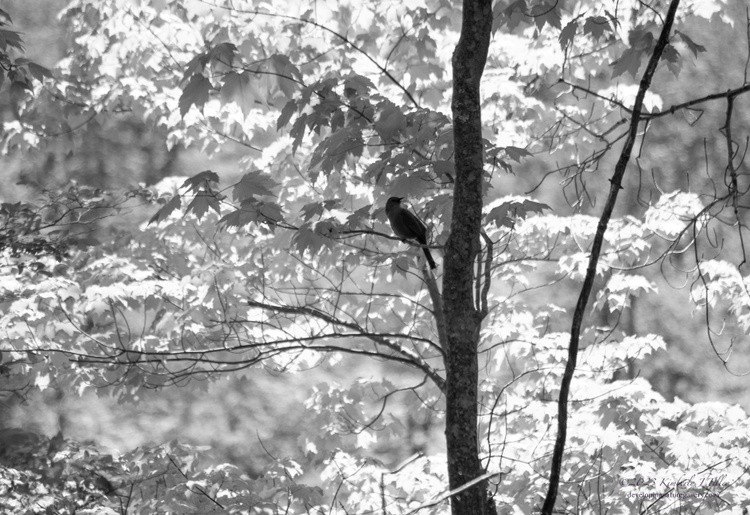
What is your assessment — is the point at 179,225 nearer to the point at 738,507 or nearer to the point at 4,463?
the point at 4,463

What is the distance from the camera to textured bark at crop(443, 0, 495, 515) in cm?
167

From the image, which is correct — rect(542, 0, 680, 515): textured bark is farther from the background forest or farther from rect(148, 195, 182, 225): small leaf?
rect(148, 195, 182, 225): small leaf

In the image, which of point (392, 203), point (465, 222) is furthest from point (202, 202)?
point (465, 222)

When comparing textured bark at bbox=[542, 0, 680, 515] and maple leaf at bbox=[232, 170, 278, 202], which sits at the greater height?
maple leaf at bbox=[232, 170, 278, 202]

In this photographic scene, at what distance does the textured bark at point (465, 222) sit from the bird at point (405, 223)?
110 cm

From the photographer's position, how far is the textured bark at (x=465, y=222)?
1668 millimetres

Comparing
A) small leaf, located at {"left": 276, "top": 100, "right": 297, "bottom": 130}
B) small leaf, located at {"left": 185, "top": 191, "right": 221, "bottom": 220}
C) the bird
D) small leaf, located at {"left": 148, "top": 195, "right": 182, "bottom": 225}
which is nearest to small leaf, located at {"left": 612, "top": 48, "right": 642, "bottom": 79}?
the bird

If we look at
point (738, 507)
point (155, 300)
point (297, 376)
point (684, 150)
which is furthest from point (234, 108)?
point (684, 150)

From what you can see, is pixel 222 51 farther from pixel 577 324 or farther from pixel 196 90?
pixel 577 324

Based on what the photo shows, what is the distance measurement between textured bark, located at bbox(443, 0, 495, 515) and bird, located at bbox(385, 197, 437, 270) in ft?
3.60

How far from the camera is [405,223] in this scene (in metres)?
2.92

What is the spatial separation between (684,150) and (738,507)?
15.4 feet

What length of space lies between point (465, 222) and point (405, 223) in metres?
1.25

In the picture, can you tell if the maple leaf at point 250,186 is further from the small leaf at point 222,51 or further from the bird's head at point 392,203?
the bird's head at point 392,203
